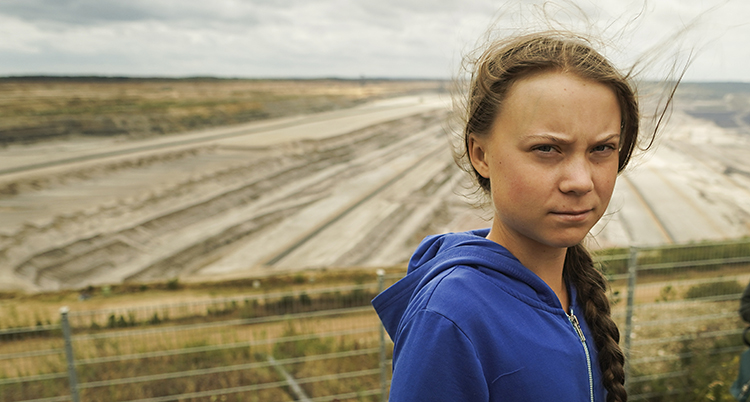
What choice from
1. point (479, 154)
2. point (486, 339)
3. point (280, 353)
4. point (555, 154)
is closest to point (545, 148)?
point (555, 154)

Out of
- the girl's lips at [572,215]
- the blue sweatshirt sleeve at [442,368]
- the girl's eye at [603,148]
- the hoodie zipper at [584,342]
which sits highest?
the girl's eye at [603,148]

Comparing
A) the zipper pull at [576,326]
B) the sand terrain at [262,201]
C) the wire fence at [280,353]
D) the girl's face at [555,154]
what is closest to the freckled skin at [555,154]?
the girl's face at [555,154]

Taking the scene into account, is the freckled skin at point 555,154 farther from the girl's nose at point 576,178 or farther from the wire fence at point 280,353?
the wire fence at point 280,353

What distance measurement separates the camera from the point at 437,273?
67 centimetres

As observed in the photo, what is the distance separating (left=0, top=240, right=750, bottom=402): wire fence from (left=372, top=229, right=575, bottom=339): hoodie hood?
1789mm

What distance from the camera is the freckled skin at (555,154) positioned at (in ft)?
2.10

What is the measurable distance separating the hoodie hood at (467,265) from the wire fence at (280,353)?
70.4 inches

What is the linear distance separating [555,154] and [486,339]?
0.27 m

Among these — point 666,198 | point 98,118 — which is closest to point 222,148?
point 98,118

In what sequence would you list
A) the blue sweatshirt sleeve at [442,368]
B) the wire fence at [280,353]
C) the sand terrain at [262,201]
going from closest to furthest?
the blue sweatshirt sleeve at [442,368], the wire fence at [280,353], the sand terrain at [262,201]

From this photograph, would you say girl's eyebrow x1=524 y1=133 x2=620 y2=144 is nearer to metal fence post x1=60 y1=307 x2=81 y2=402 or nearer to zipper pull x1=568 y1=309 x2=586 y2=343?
zipper pull x1=568 y1=309 x2=586 y2=343

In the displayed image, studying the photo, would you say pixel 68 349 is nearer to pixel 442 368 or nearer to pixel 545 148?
pixel 442 368

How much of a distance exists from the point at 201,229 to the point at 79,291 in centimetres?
252

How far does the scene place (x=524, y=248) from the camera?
731mm
